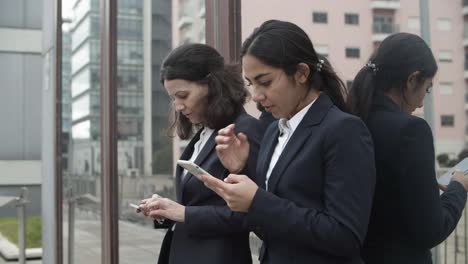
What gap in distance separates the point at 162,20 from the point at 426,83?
7.36ft

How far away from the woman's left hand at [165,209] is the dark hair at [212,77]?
29cm

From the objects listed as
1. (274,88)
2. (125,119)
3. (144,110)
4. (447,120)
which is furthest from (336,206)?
(125,119)

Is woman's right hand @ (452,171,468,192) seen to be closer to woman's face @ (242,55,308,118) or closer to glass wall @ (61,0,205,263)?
woman's face @ (242,55,308,118)

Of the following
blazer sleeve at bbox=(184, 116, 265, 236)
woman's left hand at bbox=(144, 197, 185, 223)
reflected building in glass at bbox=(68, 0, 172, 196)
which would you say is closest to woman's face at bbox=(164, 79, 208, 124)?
blazer sleeve at bbox=(184, 116, 265, 236)

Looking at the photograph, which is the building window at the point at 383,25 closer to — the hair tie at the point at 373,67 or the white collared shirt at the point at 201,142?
the hair tie at the point at 373,67

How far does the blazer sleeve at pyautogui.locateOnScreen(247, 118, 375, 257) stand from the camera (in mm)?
1384

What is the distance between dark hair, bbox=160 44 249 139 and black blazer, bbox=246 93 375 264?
503 mm

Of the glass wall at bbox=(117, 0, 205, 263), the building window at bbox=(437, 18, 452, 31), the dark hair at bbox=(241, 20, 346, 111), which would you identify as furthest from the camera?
the glass wall at bbox=(117, 0, 205, 263)

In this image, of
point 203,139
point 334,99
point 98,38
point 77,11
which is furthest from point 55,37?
point 334,99

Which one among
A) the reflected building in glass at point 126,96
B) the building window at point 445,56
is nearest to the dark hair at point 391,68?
the building window at point 445,56

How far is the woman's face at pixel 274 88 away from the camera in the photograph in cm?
150

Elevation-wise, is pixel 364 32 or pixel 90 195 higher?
pixel 364 32

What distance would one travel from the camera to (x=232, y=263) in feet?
6.17

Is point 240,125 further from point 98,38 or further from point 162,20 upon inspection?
point 98,38
